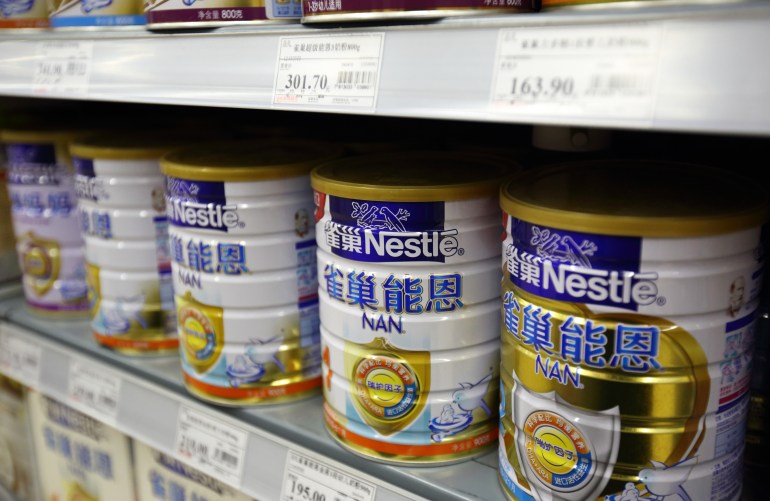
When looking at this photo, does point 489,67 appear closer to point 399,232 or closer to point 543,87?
point 543,87

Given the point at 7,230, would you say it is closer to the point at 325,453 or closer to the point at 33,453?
the point at 33,453

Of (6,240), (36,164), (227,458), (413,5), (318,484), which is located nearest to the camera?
(413,5)

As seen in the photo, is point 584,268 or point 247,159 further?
point 247,159

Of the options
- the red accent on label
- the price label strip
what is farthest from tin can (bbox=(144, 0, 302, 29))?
the price label strip

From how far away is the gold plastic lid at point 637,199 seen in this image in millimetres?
608

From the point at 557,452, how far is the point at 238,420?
487mm

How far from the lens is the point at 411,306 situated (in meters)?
0.79

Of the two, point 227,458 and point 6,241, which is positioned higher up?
point 6,241

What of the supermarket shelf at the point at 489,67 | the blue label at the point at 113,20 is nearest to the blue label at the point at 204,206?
the supermarket shelf at the point at 489,67

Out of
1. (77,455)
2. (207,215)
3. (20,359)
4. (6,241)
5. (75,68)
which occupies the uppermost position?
(75,68)

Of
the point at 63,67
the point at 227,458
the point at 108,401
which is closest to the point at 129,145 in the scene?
the point at 63,67

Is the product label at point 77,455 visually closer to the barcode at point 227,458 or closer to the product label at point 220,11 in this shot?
the barcode at point 227,458

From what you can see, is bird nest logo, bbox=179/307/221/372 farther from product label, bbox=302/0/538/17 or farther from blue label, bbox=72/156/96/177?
product label, bbox=302/0/538/17

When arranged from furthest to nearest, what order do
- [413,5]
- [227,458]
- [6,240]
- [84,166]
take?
[6,240]
[84,166]
[227,458]
[413,5]
